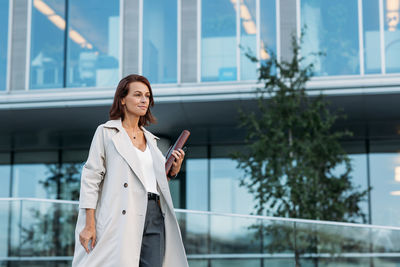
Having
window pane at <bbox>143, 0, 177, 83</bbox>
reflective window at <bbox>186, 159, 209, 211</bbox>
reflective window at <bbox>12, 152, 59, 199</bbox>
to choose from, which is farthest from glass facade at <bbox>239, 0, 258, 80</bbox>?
reflective window at <bbox>12, 152, 59, 199</bbox>

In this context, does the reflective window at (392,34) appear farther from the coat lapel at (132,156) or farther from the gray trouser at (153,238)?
the gray trouser at (153,238)

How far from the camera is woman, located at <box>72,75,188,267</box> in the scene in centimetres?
352

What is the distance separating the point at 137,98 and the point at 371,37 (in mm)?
10783

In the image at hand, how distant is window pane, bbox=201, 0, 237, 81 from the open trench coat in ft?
33.4

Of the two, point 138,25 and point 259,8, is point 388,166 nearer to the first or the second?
point 259,8

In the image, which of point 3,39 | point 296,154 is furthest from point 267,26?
point 3,39

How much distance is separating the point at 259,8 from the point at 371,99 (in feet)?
10.3

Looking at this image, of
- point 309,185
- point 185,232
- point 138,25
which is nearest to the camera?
point 185,232

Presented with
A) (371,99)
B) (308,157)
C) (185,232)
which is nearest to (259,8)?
(371,99)

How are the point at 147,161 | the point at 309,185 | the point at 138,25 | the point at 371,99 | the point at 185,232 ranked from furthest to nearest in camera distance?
the point at 138,25 → the point at 371,99 → the point at 309,185 → the point at 185,232 → the point at 147,161

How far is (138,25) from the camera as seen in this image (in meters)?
14.5

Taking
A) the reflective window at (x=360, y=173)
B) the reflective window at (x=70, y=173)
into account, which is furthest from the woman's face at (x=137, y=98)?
the reflective window at (x=70, y=173)

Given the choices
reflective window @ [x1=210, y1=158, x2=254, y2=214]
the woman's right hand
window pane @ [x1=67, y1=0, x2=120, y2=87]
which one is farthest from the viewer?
reflective window @ [x1=210, y1=158, x2=254, y2=214]

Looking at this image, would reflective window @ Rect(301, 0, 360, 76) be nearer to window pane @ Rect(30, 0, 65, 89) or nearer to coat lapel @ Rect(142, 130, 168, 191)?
window pane @ Rect(30, 0, 65, 89)
